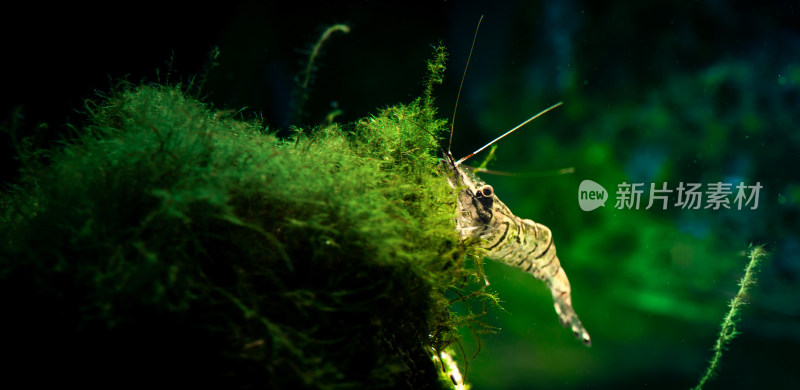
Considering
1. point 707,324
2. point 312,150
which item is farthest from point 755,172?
point 312,150

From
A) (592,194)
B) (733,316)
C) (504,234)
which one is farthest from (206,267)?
(733,316)

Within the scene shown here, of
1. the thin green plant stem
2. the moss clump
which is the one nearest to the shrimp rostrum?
the moss clump

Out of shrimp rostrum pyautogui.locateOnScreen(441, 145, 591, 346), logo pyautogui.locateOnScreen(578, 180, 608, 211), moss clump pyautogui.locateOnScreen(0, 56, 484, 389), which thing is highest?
logo pyautogui.locateOnScreen(578, 180, 608, 211)

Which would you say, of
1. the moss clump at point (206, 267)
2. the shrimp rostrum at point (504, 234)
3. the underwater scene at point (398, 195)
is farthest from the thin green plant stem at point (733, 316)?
the moss clump at point (206, 267)

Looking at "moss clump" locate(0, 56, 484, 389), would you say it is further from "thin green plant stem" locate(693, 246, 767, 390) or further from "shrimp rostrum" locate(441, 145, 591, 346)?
"thin green plant stem" locate(693, 246, 767, 390)

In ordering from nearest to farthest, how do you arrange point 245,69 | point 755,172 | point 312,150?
point 312,150 < point 245,69 < point 755,172

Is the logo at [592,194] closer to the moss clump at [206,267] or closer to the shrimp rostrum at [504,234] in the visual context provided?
the shrimp rostrum at [504,234]

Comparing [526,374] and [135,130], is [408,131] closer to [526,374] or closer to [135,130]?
[135,130]
